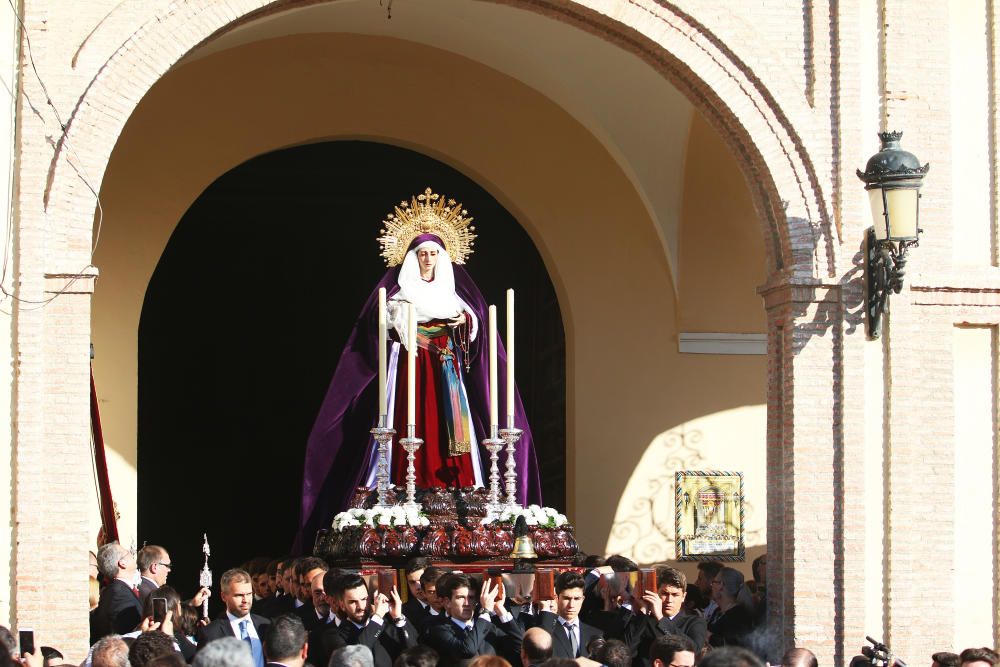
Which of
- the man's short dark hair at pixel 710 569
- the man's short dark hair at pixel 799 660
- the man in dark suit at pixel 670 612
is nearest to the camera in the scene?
the man's short dark hair at pixel 799 660

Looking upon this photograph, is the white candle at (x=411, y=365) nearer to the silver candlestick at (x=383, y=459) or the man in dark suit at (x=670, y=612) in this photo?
the silver candlestick at (x=383, y=459)

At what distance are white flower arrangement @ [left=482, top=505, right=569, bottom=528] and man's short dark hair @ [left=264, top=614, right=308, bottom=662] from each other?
12.5 ft

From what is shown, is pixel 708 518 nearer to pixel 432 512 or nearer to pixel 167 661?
pixel 432 512

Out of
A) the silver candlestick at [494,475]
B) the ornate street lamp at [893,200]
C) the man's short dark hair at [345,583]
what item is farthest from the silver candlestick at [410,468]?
the ornate street lamp at [893,200]

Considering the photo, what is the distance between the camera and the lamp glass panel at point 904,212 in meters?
10.8

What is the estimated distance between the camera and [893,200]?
10.8 meters

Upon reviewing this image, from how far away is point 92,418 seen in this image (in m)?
11.3

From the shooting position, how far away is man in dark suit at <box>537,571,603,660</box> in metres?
9.32

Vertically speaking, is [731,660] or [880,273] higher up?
[880,273]

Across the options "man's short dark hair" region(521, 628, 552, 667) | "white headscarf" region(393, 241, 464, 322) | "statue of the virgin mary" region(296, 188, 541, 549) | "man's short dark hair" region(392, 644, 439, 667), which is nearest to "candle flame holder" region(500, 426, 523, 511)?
"statue of the virgin mary" region(296, 188, 541, 549)

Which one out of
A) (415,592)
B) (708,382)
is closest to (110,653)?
(415,592)

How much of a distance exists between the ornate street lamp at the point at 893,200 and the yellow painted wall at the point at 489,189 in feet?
10.4

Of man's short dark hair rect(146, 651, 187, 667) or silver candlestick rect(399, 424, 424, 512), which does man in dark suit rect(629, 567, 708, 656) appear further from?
man's short dark hair rect(146, 651, 187, 667)

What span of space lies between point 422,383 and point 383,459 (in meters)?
0.93
